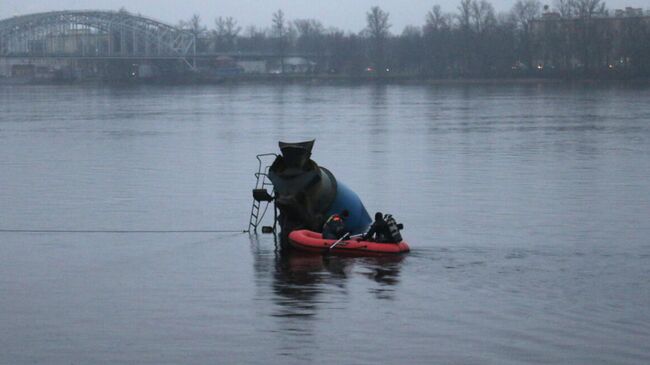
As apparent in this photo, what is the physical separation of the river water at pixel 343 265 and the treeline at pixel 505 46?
9697 cm

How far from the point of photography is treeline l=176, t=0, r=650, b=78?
13850cm

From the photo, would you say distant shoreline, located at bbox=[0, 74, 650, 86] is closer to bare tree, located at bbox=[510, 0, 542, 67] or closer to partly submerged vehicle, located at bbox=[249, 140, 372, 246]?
bare tree, located at bbox=[510, 0, 542, 67]

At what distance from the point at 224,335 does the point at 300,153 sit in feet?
21.5

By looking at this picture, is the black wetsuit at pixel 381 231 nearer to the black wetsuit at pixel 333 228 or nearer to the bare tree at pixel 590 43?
the black wetsuit at pixel 333 228

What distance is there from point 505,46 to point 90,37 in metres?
65.1

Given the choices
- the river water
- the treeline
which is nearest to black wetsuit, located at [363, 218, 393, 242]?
the river water

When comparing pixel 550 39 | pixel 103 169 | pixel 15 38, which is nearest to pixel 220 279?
pixel 103 169

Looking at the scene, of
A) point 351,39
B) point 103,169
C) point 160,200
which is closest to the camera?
point 160,200

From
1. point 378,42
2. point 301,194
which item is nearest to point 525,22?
point 378,42

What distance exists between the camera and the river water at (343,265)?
582 inches

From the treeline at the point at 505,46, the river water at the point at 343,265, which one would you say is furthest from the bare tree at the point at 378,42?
the river water at the point at 343,265

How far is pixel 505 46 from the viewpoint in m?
150

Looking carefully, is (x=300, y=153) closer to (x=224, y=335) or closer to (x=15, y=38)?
(x=224, y=335)

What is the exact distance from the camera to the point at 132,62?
179875mm
